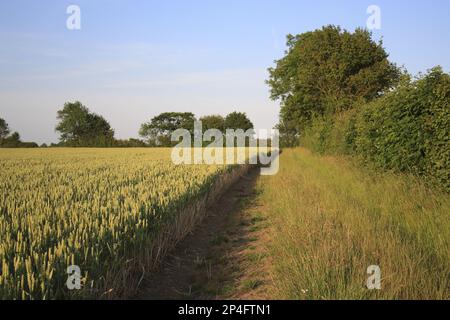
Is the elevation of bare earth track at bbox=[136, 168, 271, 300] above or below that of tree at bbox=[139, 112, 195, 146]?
below

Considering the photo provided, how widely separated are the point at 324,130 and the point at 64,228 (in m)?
24.1

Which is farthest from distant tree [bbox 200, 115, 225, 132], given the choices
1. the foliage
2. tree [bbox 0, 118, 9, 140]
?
the foliage

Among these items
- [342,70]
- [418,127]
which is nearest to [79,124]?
[342,70]

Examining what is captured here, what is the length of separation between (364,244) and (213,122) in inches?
3462

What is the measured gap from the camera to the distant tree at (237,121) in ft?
300

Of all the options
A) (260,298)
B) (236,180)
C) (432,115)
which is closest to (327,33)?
(236,180)

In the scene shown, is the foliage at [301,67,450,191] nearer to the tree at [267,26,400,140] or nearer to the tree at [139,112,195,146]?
the tree at [267,26,400,140]

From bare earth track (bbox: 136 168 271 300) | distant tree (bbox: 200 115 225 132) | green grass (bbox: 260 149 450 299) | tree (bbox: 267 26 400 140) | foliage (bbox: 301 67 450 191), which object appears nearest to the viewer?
green grass (bbox: 260 149 450 299)

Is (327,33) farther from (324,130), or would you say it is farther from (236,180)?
(236,180)

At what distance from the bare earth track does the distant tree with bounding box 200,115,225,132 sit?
8202 cm

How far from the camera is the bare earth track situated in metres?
4.53

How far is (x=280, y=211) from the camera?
A: 8195mm

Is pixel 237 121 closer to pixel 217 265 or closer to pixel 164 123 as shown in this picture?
pixel 164 123
